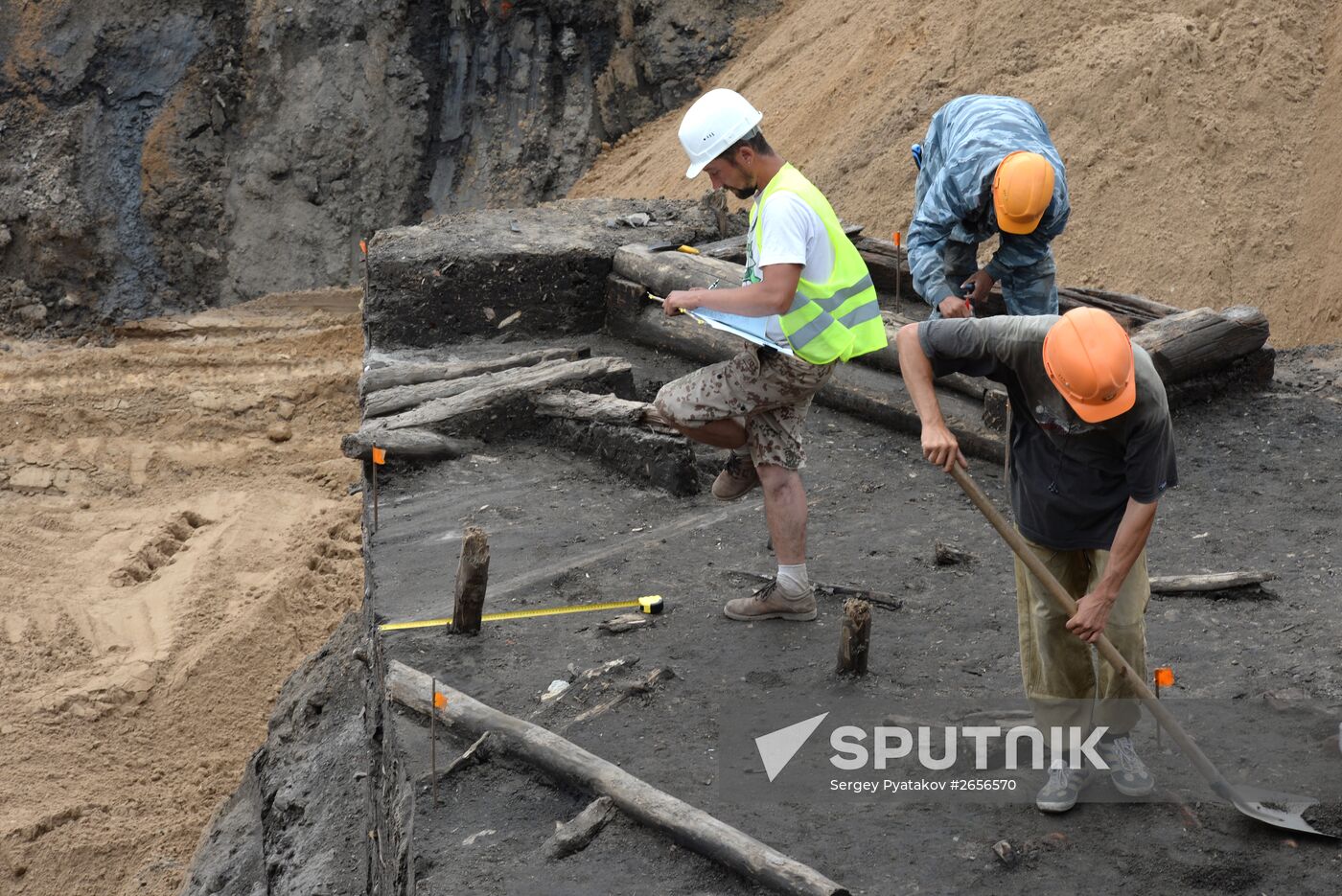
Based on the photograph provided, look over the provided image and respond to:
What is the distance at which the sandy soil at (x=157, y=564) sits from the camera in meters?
8.64

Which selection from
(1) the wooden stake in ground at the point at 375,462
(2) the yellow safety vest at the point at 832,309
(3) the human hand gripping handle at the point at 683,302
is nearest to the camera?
(2) the yellow safety vest at the point at 832,309

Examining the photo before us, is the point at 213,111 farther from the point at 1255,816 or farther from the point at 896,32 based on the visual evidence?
the point at 1255,816

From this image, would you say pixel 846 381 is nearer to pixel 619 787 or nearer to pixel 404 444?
pixel 404 444

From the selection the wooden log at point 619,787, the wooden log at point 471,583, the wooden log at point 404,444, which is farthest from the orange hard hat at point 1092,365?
the wooden log at point 404,444

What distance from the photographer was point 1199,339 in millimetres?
7422

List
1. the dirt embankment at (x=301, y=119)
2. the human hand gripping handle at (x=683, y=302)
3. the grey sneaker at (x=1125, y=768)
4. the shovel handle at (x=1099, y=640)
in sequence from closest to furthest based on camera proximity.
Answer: the shovel handle at (x=1099, y=640)
the grey sneaker at (x=1125, y=768)
the human hand gripping handle at (x=683, y=302)
the dirt embankment at (x=301, y=119)

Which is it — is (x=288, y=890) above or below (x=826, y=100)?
below

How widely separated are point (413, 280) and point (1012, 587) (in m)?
4.60

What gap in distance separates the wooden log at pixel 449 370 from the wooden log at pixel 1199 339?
323 centimetres

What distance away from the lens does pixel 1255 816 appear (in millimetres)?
4113

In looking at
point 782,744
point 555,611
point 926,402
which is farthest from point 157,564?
point 926,402

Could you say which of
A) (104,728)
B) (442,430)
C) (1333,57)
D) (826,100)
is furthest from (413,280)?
(1333,57)

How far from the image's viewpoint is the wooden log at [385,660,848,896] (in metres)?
3.97

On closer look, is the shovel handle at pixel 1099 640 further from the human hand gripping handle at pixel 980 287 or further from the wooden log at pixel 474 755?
the human hand gripping handle at pixel 980 287
